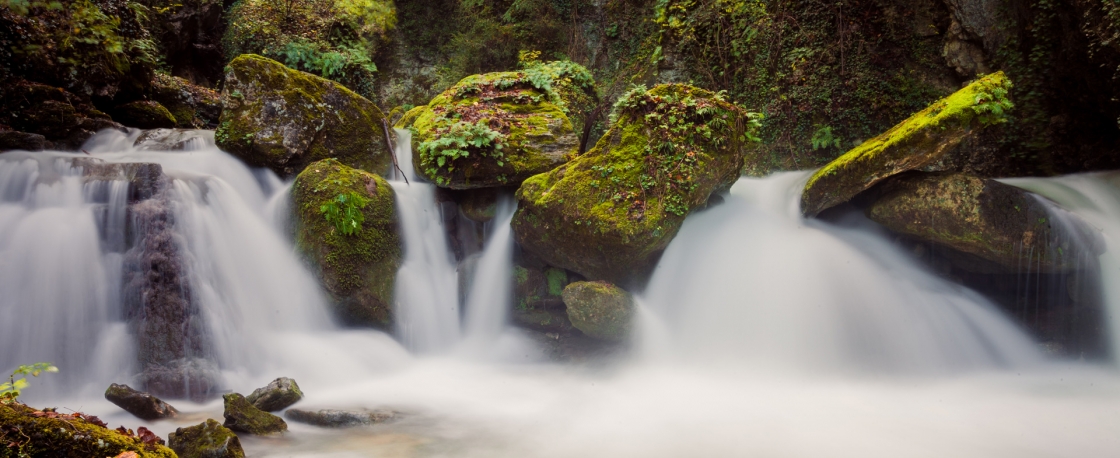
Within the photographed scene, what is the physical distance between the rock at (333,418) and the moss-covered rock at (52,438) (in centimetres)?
224

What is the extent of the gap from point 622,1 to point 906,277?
832 centimetres

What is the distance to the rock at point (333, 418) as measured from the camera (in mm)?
4527

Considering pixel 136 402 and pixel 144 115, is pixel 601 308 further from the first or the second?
pixel 144 115

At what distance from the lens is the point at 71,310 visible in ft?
17.4

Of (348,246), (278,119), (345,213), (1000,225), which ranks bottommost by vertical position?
(348,246)

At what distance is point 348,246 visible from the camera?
259 inches

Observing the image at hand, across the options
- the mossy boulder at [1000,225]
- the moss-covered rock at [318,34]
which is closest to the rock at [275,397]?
the mossy boulder at [1000,225]

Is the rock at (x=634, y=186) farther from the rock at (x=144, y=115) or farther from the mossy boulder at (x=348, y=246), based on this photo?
the rock at (x=144, y=115)

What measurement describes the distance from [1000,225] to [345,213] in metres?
7.20

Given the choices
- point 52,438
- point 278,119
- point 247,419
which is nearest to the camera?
point 52,438

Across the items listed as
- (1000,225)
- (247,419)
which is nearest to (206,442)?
(247,419)

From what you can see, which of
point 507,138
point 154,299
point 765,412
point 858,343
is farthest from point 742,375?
point 154,299

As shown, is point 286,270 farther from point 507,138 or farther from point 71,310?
point 507,138

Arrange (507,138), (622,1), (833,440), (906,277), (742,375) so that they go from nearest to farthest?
(833,440) < (742,375) < (906,277) < (507,138) < (622,1)
